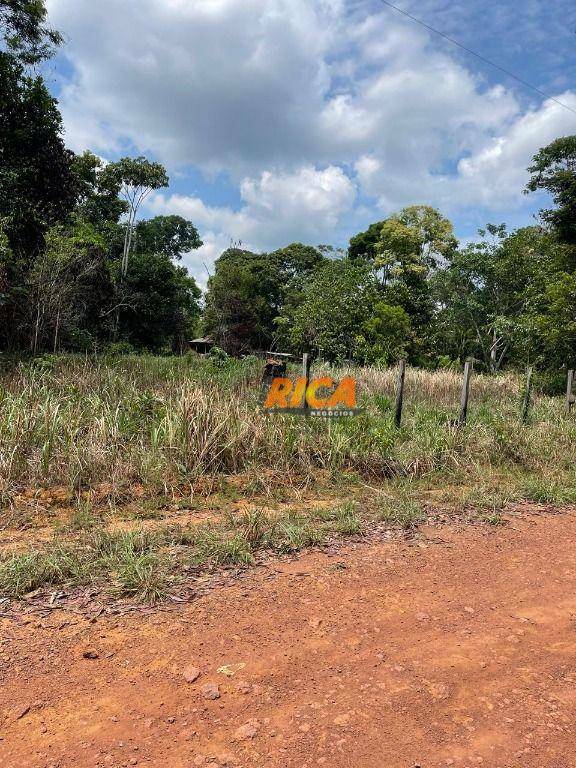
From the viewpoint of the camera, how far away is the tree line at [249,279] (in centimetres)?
947

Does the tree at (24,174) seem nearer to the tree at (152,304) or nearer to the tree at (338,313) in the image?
the tree at (338,313)

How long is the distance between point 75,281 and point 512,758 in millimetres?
13066

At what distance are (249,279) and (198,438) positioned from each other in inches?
788

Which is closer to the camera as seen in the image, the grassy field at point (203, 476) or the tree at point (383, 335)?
the grassy field at point (203, 476)

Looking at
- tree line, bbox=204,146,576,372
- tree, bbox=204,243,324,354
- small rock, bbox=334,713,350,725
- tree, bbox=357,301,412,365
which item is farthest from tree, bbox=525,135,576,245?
small rock, bbox=334,713,350,725

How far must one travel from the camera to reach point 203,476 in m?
4.38

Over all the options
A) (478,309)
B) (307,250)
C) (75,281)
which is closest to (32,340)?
(75,281)

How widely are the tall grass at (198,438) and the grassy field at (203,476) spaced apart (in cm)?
2

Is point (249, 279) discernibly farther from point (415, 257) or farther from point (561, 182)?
point (561, 182)

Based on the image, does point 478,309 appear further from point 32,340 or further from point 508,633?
point 508,633

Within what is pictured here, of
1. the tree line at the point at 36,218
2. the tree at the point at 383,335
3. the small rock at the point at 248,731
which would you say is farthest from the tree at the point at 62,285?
the small rock at the point at 248,731

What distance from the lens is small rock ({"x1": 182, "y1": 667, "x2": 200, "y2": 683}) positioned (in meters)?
1.91

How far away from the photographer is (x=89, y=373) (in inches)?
260

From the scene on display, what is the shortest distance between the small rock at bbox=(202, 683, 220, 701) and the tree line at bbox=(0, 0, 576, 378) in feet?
26.7
